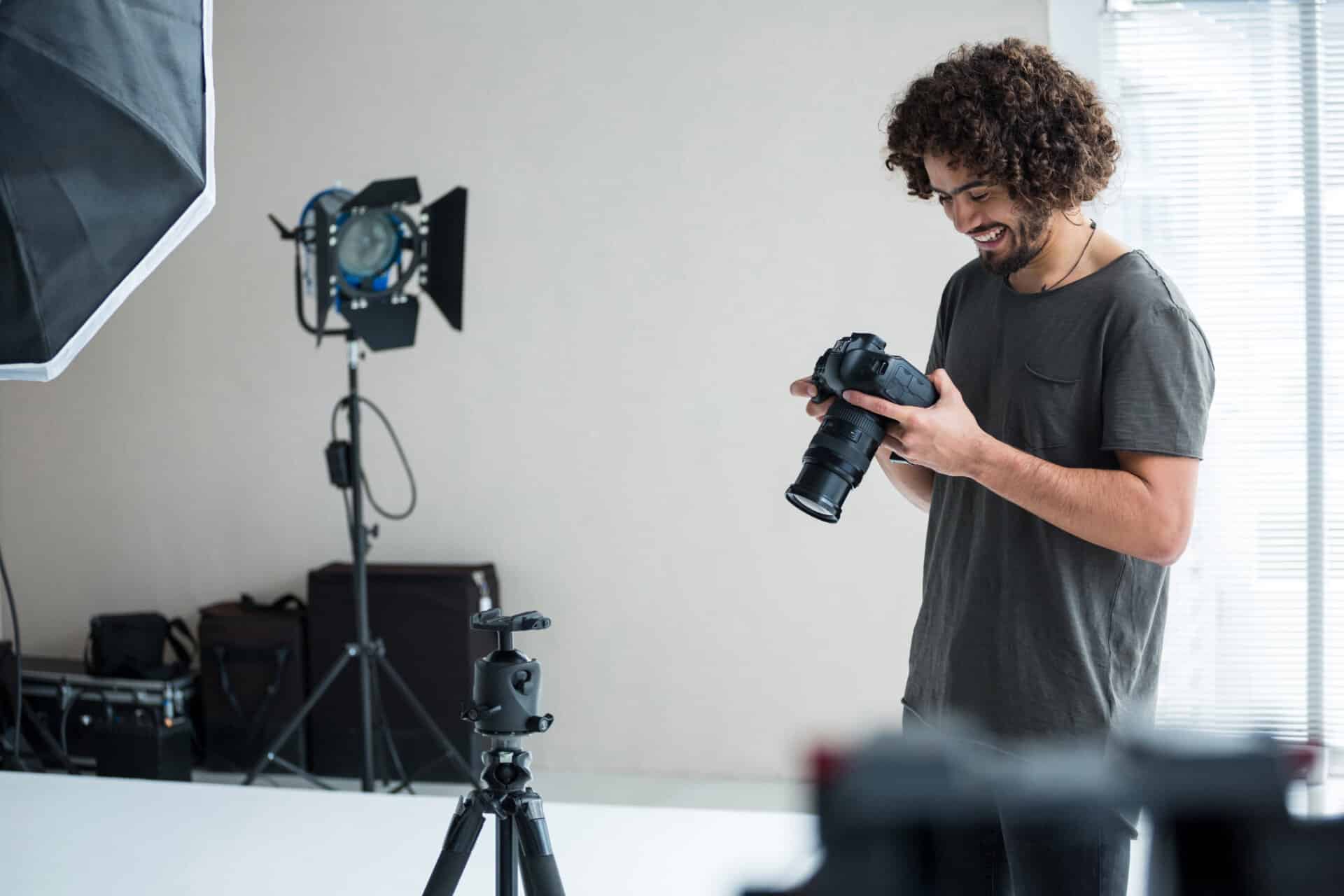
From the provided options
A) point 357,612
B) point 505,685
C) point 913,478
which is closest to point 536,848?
point 505,685

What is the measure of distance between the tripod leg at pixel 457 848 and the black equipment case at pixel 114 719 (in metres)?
2.46

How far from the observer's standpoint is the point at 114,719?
3.26 metres

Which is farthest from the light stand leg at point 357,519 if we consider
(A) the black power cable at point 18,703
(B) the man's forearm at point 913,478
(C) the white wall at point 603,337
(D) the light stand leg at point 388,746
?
(B) the man's forearm at point 913,478

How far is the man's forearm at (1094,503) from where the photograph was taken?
43.1 inches

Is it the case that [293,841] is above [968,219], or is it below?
below

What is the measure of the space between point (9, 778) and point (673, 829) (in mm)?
1089

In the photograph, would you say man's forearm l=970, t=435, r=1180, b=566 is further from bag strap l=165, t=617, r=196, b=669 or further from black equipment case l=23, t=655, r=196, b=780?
bag strap l=165, t=617, r=196, b=669

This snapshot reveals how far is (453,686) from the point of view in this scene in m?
3.24

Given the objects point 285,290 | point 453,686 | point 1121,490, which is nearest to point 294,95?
point 285,290

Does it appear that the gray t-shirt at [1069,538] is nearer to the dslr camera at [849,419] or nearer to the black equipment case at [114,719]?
the dslr camera at [849,419]

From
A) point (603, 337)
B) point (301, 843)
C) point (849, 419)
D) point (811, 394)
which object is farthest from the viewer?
point (603, 337)

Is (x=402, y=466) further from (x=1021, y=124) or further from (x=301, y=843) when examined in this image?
(x=1021, y=124)

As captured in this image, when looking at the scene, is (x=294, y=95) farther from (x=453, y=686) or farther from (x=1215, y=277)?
(x=1215, y=277)

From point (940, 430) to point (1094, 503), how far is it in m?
0.16
